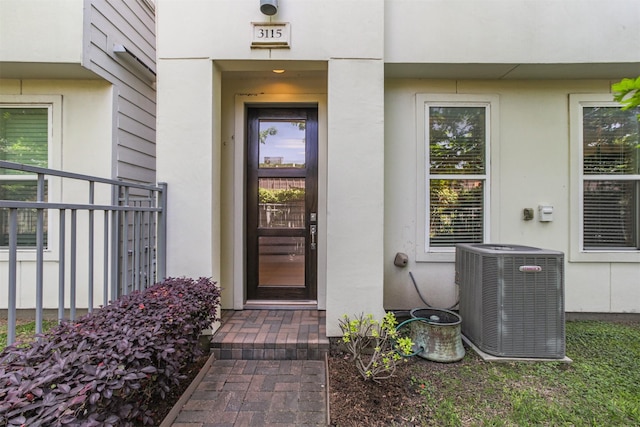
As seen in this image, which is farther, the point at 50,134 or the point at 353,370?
the point at 50,134

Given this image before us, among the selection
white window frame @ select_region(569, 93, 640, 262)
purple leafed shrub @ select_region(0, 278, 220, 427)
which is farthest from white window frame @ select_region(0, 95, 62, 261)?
white window frame @ select_region(569, 93, 640, 262)

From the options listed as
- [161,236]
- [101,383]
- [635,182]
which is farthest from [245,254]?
[635,182]

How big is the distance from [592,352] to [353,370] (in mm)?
2304

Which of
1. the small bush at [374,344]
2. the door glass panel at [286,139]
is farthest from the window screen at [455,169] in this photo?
the door glass panel at [286,139]

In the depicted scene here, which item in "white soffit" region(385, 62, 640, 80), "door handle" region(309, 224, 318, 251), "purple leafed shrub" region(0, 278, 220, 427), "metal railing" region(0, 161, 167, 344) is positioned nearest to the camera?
"purple leafed shrub" region(0, 278, 220, 427)

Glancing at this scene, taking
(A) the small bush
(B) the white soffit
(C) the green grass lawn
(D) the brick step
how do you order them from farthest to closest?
1. (B) the white soffit
2. (D) the brick step
3. (A) the small bush
4. (C) the green grass lawn

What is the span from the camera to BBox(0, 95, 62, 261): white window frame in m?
3.38

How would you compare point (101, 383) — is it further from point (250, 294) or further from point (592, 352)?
point (592, 352)

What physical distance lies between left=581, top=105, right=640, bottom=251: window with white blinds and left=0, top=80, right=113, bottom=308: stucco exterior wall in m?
5.80

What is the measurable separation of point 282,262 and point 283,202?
0.77 metres

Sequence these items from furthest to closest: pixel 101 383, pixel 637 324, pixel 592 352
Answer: pixel 637 324 → pixel 592 352 → pixel 101 383

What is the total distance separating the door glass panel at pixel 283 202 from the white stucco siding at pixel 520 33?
5.93 feet

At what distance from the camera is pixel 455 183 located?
3502 millimetres

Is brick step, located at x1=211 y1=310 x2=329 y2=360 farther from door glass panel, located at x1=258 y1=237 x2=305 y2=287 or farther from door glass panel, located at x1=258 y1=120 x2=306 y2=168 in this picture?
door glass panel, located at x1=258 y1=120 x2=306 y2=168
